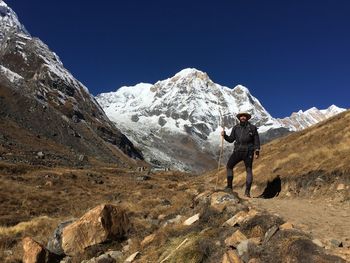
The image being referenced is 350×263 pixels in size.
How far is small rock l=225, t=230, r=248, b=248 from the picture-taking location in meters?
10.3

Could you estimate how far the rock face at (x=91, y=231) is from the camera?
13.8m

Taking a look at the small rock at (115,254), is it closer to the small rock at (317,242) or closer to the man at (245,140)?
the small rock at (317,242)

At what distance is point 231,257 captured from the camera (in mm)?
9562

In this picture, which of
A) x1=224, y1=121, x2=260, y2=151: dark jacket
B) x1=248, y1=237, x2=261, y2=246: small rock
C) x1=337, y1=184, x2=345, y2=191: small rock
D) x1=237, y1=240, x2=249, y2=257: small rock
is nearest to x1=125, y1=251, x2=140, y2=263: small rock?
x1=237, y1=240, x2=249, y2=257: small rock

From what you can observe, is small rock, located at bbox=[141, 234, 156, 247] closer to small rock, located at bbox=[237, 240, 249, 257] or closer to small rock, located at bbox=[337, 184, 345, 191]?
small rock, located at bbox=[237, 240, 249, 257]

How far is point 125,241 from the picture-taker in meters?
14.2

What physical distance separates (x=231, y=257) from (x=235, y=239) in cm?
94

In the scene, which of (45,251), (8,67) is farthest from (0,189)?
(8,67)

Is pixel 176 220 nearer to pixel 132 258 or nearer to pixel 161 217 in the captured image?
pixel 161 217

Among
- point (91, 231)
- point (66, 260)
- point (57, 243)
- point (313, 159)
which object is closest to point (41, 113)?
point (313, 159)

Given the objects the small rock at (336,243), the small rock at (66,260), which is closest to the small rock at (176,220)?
the small rock at (66,260)

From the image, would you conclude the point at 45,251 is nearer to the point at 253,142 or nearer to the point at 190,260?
the point at 190,260

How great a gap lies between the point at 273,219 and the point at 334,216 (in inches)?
137

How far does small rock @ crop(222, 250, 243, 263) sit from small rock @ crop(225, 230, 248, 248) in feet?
1.72
